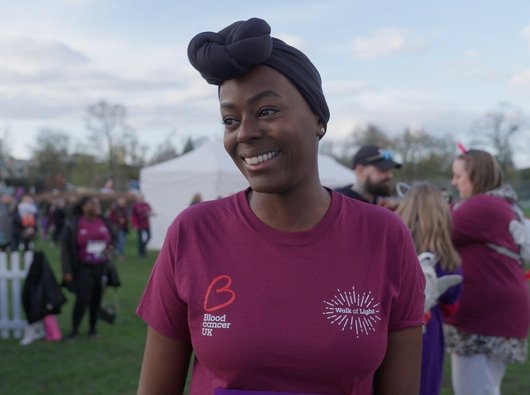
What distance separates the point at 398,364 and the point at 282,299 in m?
0.40

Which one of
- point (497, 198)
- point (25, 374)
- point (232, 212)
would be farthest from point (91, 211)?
point (232, 212)

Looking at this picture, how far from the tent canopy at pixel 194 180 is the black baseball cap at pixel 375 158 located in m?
12.4

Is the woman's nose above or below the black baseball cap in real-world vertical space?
below

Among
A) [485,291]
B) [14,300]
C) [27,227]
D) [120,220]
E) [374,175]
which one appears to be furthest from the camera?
[27,227]

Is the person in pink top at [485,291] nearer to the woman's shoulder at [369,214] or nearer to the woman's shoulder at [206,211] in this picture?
the woman's shoulder at [369,214]

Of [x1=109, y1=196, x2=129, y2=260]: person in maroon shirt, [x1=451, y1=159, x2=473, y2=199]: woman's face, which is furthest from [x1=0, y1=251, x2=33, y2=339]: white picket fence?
[x1=109, y1=196, x2=129, y2=260]: person in maroon shirt

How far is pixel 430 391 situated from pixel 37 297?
20.4 ft

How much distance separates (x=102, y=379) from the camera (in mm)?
6727

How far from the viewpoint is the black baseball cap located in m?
4.43

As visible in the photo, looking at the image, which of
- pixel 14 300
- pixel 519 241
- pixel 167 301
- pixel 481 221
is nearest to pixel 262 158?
pixel 167 301

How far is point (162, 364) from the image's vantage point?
1716 millimetres

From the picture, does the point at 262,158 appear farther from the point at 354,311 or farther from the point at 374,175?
the point at 374,175

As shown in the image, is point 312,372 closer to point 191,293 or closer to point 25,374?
point 191,293

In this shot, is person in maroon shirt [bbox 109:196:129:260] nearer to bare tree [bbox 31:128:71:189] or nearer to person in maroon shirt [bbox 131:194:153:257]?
person in maroon shirt [bbox 131:194:153:257]
